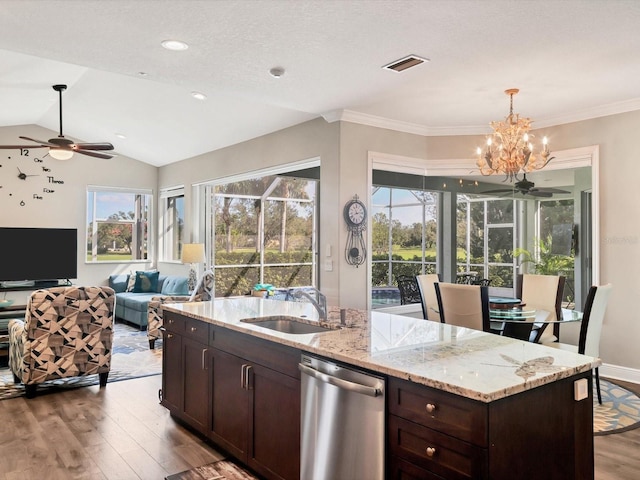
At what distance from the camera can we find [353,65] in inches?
150

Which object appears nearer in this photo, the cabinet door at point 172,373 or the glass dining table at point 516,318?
the cabinet door at point 172,373

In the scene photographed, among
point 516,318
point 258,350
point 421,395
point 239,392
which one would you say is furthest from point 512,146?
point 421,395

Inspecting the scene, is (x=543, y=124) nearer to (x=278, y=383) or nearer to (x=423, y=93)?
(x=423, y=93)

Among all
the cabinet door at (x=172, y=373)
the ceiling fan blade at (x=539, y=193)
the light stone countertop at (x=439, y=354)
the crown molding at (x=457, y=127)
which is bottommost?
the cabinet door at (x=172, y=373)

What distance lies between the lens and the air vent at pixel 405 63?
12.0 feet

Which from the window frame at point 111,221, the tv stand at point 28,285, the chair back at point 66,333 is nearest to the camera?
the chair back at point 66,333

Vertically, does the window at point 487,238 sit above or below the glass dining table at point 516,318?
above

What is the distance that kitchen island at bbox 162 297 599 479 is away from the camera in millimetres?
1650

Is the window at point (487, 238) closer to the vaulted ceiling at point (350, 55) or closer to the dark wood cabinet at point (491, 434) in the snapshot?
the vaulted ceiling at point (350, 55)

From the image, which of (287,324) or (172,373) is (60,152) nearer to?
(172,373)

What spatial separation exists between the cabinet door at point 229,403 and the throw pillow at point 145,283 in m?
5.79

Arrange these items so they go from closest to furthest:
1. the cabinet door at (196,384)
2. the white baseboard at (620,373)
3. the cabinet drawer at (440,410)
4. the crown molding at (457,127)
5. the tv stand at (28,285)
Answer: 1. the cabinet drawer at (440,410)
2. the cabinet door at (196,384)
3. the white baseboard at (620,373)
4. the crown molding at (457,127)
5. the tv stand at (28,285)

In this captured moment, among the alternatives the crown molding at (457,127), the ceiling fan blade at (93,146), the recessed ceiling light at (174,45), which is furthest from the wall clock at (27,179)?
the recessed ceiling light at (174,45)

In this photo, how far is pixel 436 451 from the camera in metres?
1.72
